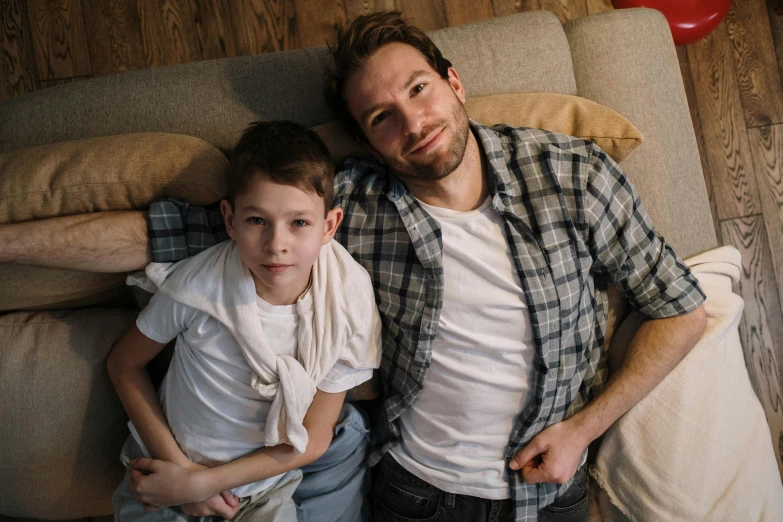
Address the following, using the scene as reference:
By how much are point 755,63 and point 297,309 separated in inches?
75.4

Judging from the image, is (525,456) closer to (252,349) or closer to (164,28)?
(252,349)

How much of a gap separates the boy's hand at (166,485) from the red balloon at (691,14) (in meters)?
2.09

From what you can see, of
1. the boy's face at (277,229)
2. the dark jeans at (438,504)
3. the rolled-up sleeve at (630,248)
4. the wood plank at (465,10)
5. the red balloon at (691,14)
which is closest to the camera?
the boy's face at (277,229)

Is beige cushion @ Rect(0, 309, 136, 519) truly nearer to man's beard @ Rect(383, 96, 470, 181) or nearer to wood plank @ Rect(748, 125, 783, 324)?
man's beard @ Rect(383, 96, 470, 181)

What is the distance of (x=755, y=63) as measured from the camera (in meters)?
2.04

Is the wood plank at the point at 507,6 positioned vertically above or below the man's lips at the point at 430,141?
above

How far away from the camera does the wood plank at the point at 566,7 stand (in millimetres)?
2078

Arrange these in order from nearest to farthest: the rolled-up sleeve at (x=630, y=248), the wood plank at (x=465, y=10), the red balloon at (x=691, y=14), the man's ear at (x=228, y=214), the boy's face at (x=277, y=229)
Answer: the boy's face at (x=277, y=229), the man's ear at (x=228, y=214), the rolled-up sleeve at (x=630, y=248), the red balloon at (x=691, y=14), the wood plank at (x=465, y=10)

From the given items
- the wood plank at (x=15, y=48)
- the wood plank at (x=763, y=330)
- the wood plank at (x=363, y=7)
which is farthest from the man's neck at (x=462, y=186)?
the wood plank at (x=15, y=48)

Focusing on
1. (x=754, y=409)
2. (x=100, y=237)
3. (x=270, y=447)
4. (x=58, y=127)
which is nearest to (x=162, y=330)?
(x=100, y=237)

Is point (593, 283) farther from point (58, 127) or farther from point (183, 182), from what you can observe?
point (58, 127)

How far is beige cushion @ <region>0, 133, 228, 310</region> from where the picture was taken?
1.27 meters

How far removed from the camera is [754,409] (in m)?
1.48

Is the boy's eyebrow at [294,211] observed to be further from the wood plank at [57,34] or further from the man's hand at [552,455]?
the wood plank at [57,34]
